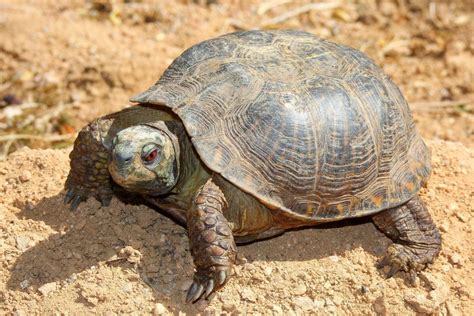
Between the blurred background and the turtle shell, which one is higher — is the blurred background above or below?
below

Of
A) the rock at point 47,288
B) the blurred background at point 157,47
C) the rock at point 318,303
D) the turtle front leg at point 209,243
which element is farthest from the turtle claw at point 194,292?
the blurred background at point 157,47

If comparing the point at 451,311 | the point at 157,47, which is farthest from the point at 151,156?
the point at 157,47

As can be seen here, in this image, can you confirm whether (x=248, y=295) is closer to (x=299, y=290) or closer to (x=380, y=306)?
(x=299, y=290)

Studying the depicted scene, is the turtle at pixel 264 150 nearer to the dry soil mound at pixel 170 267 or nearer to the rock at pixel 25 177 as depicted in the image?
the dry soil mound at pixel 170 267

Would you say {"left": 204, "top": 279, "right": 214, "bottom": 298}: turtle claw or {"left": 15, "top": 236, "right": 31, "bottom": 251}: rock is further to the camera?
{"left": 15, "top": 236, "right": 31, "bottom": 251}: rock

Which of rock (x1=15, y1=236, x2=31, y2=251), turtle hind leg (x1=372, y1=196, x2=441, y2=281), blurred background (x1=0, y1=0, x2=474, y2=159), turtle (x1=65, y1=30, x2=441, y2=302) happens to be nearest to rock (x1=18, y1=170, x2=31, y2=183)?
turtle (x1=65, y1=30, x2=441, y2=302)

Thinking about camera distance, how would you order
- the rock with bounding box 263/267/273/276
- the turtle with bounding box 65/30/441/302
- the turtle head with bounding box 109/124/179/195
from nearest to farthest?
the turtle head with bounding box 109/124/179/195, the turtle with bounding box 65/30/441/302, the rock with bounding box 263/267/273/276

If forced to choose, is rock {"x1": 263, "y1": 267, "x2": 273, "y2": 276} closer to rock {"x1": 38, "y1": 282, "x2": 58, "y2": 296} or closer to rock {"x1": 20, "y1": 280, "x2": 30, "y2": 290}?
rock {"x1": 38, "y1": 282, "x2": 58, "y2": 296}
